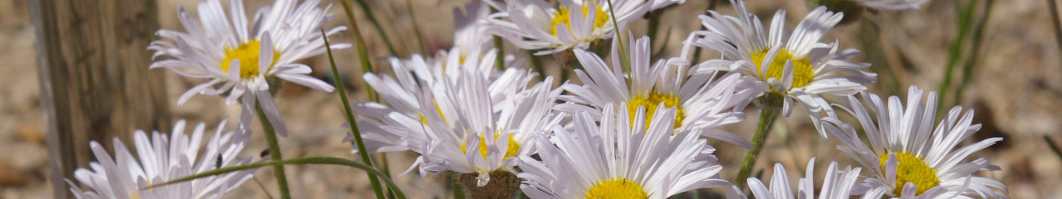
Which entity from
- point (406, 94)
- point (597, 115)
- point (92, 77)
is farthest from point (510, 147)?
point (92, 77)

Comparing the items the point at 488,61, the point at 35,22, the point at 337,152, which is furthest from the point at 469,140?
the point at 337,152

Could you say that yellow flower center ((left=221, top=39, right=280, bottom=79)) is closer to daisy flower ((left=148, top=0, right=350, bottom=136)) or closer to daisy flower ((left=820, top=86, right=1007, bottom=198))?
daisy flower ((left=148, top=0, right=350, bottom=136))

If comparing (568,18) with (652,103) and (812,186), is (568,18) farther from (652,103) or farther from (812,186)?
(812,186)

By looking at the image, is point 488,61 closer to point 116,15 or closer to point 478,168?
point 478,168

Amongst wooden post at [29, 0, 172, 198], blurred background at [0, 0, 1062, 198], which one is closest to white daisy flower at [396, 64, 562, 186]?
wooden post at [29, 0, 172, 198]

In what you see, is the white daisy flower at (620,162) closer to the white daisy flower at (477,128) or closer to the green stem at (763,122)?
the white daisy flower at (477,128)

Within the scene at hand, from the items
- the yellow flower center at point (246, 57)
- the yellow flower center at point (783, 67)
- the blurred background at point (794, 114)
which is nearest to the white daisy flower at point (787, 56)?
the yellow flower center at point (783, 67)
